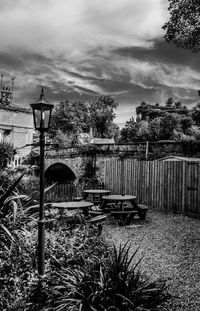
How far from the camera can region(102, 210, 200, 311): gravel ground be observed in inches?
171

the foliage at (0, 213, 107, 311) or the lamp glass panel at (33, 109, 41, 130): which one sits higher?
the lamp glass panel at (33, 109, 41, 130)

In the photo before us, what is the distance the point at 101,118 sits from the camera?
196 ft

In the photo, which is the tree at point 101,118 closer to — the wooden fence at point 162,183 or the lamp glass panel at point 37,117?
the wooden fence at point 162,183

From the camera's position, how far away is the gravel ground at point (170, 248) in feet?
14.2

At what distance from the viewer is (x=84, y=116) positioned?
59.4 meters

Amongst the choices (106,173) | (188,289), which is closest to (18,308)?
(188,289)

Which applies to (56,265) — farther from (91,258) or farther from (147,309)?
(147,309)

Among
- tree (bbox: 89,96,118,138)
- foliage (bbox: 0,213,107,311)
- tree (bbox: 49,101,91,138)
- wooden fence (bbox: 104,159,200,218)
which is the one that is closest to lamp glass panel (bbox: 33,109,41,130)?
foliage (bbox: 0,213,107,311)

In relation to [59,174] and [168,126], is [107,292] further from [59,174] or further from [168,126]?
[168,126]

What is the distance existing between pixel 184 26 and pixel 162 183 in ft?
25.0

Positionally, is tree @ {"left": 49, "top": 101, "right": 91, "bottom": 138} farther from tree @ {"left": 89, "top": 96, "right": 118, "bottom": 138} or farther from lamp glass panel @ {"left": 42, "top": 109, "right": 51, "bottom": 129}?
lamp glass panel @ {"left": 42, "top": 109, "right": 51, "bottom": 129}

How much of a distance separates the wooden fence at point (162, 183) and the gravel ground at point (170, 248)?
59 centimetres

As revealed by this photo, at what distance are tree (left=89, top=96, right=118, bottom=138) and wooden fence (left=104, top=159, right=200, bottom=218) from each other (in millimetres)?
46008

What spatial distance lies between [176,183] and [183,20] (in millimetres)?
7924
